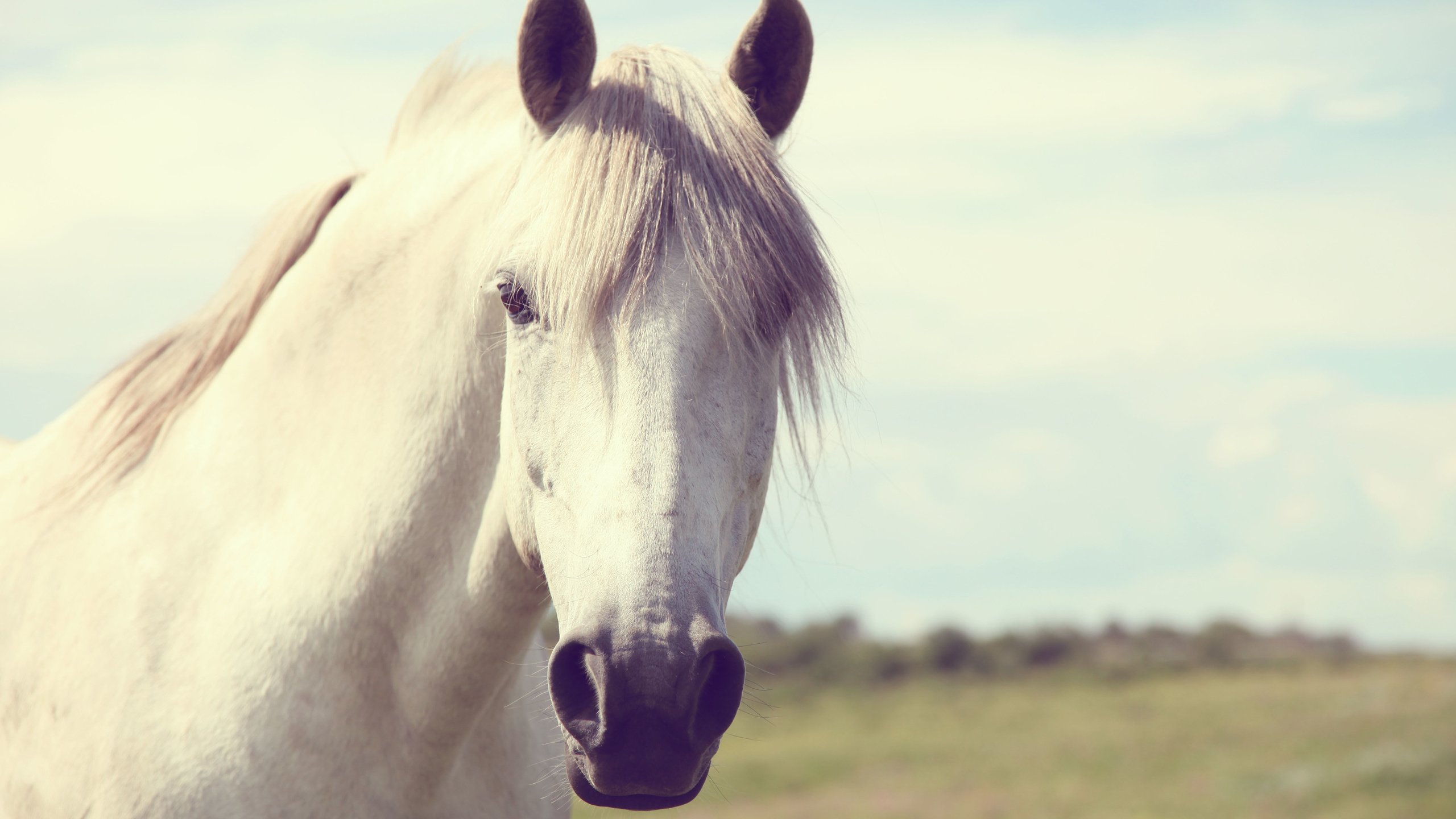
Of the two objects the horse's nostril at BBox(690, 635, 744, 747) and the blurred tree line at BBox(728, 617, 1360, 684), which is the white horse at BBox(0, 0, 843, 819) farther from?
the blurred tree line at BBox(728, 617, 1360, 684)

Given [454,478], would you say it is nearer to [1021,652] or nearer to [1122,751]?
[1122,751]

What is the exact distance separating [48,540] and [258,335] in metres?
0.66

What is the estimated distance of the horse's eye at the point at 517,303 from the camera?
2057 mm

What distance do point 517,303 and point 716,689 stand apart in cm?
77

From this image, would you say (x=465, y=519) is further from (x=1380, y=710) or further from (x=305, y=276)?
(x=1380, y=710)

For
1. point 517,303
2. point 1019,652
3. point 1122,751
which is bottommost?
point 1019,652

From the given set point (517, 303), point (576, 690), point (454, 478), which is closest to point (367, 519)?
point (454, 478)

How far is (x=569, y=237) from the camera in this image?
78.2 inches

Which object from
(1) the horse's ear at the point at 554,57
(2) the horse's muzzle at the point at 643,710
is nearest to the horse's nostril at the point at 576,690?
(2) the horse's muzzle at the point at 643,710

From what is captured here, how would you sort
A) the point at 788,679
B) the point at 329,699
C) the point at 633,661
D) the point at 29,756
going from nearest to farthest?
the point at 633,661
the point at 329,699
the point at 29,756
the point at 788,679

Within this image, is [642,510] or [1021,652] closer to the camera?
[642,510]

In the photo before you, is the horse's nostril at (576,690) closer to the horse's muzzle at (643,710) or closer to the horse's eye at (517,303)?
the horse's muzzle at (643,710)

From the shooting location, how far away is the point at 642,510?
71.6 inches

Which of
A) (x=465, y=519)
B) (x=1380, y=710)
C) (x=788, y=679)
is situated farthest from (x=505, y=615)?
(x=788, y=679)
